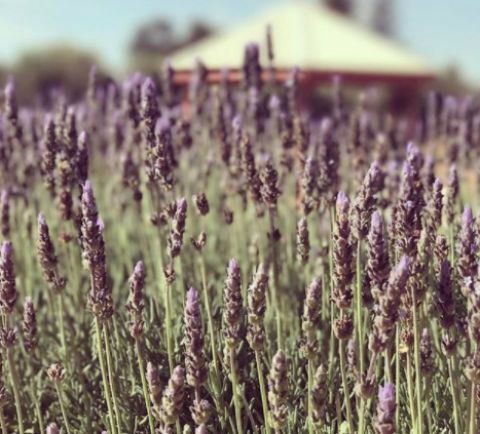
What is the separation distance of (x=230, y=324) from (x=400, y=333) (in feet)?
2.23

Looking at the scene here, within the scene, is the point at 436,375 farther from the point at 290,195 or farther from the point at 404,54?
the point at 404,54

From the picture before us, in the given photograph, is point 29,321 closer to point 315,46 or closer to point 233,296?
point 233,296

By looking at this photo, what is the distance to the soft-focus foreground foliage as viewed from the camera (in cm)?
252

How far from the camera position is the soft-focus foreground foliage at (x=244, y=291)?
2520 mm

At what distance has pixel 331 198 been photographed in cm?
352

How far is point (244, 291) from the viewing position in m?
3.92

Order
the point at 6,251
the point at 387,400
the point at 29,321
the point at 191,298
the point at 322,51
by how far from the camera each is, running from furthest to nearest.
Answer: the point at 322,51 < the point at 29,321 < the point at 6,251 < the point at 191,298 < the point at 387,400

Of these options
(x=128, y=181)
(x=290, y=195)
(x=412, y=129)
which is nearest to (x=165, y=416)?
(x=128, y=181)

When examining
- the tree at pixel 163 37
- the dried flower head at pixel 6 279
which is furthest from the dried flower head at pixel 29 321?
the tree at pixel 163 37

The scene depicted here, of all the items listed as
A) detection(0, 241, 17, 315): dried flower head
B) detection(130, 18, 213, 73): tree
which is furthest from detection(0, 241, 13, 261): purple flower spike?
detection(130, 18, 213, 73): tree

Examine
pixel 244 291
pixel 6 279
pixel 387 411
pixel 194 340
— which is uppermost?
pixel 6 279

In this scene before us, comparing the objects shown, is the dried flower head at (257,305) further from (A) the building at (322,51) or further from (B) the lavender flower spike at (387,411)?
(A) the building at (322,51)

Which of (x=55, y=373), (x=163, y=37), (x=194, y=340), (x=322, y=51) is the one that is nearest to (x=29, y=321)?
(x=55, y=373)

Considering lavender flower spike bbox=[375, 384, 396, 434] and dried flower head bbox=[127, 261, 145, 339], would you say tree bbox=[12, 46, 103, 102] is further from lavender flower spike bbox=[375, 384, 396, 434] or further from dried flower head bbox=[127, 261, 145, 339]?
lavender flower spike bbox=[375, 384, 396, 434]
